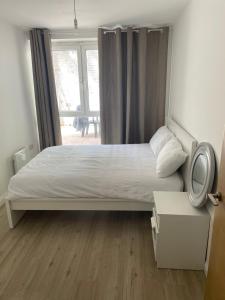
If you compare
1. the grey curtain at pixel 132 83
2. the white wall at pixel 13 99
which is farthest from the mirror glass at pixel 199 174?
the white wall at pixel 13 99

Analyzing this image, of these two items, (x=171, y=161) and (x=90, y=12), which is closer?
(x=171, y=161)

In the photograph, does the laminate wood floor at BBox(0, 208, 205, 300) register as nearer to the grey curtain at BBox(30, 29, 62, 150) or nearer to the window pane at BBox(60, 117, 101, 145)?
the grey curtain at BBox(30, 29, 62, 150)

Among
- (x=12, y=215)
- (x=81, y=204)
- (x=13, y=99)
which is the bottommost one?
(x=12, y=215)

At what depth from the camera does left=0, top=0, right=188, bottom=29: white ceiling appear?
2.60 meters

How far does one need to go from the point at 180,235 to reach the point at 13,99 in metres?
3.06

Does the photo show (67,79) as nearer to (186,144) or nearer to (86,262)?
(186,144)

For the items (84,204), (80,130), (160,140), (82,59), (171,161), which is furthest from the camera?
(80,130)

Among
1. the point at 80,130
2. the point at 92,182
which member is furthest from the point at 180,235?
the point at 80,130

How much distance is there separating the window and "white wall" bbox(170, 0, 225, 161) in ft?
5.26

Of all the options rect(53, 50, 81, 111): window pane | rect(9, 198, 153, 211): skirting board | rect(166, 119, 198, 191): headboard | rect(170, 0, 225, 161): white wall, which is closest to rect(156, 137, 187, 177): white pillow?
rect(166, 119, 198, 191): headboard

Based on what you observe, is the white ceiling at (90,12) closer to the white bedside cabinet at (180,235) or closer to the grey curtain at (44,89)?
the grey curtain at (44,89)

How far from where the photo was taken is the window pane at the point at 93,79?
4.08 m

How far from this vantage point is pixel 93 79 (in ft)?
13.7

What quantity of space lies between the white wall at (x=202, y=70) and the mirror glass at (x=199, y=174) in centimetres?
17
